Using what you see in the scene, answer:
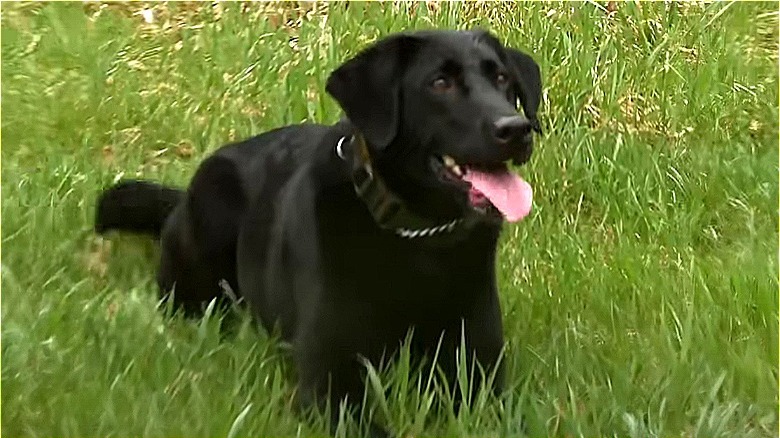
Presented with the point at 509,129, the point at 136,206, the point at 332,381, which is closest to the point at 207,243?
the point at 136,206

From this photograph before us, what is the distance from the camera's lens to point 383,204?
2.64 m

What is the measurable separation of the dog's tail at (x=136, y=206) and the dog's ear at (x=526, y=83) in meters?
1.40

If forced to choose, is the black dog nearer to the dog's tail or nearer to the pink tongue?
the pink tongue

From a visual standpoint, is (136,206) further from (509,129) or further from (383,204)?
(509,129)

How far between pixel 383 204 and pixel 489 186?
261 mm

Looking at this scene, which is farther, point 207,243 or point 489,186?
point 207,243

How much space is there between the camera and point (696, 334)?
2.99 metres

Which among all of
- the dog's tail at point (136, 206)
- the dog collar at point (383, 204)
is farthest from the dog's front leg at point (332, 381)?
the dog's tail at point (136, 206)

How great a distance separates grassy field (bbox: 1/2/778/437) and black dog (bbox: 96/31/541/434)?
14 cm

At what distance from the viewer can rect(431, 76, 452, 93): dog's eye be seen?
2648 mm

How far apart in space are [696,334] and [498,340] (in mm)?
591

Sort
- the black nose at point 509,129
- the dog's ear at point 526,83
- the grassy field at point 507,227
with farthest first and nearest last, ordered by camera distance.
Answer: the dog's ear at point 526,83 < the grassy field at point 507,227 < the black nose at point 509,129

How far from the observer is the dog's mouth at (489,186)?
2545mm

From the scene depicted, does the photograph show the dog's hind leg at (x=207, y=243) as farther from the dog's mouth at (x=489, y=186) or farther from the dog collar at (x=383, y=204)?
the dog's mouth at (x=489, y=186)
